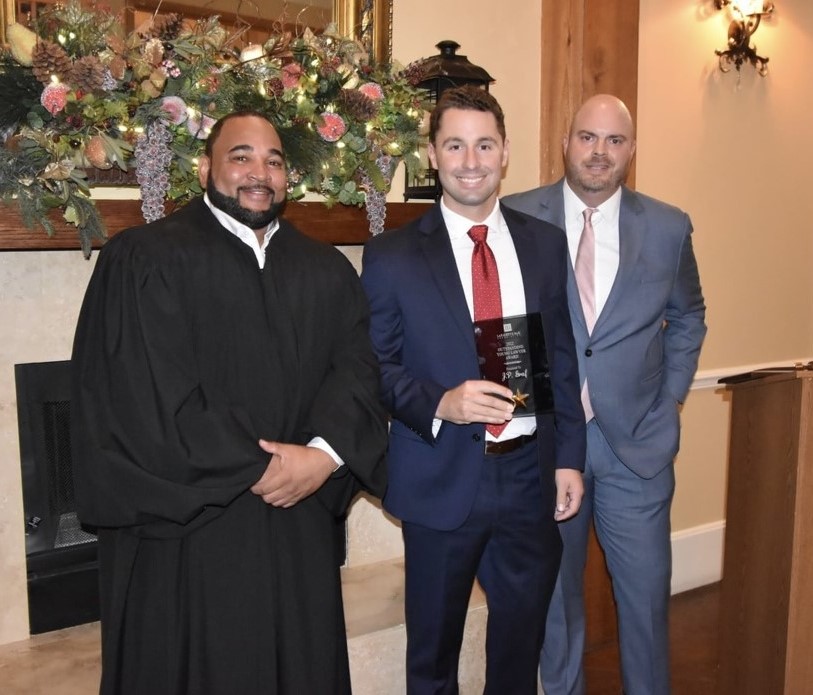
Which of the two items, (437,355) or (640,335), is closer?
(437,355)

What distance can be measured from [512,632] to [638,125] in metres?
2.49

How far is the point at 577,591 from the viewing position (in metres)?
2.86

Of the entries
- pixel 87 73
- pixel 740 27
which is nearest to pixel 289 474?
pixel 87 73

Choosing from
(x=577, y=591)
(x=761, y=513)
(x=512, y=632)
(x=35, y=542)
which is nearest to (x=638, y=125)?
(x=761, y=513)

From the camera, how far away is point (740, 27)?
14.0 ft

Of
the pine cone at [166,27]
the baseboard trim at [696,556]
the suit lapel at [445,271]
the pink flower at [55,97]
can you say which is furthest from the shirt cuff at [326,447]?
the baseboard trim at [696,556]

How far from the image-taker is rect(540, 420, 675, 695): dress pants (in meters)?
2.73

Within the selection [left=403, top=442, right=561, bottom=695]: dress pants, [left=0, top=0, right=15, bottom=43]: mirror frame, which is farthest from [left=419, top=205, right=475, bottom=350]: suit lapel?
[left=0, top=0, right=15, bottom=43]: mirror frame

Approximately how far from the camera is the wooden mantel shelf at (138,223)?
2.54m

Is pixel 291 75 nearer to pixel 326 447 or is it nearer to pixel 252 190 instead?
pixel 252 190

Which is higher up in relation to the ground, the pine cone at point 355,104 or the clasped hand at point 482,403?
the pine cone at point 355,104

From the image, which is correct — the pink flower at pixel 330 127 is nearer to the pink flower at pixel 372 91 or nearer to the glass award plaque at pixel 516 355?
the pink flower at pixel 372 91

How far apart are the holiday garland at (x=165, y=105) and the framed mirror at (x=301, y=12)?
0.09m

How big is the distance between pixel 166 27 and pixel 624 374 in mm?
1667
